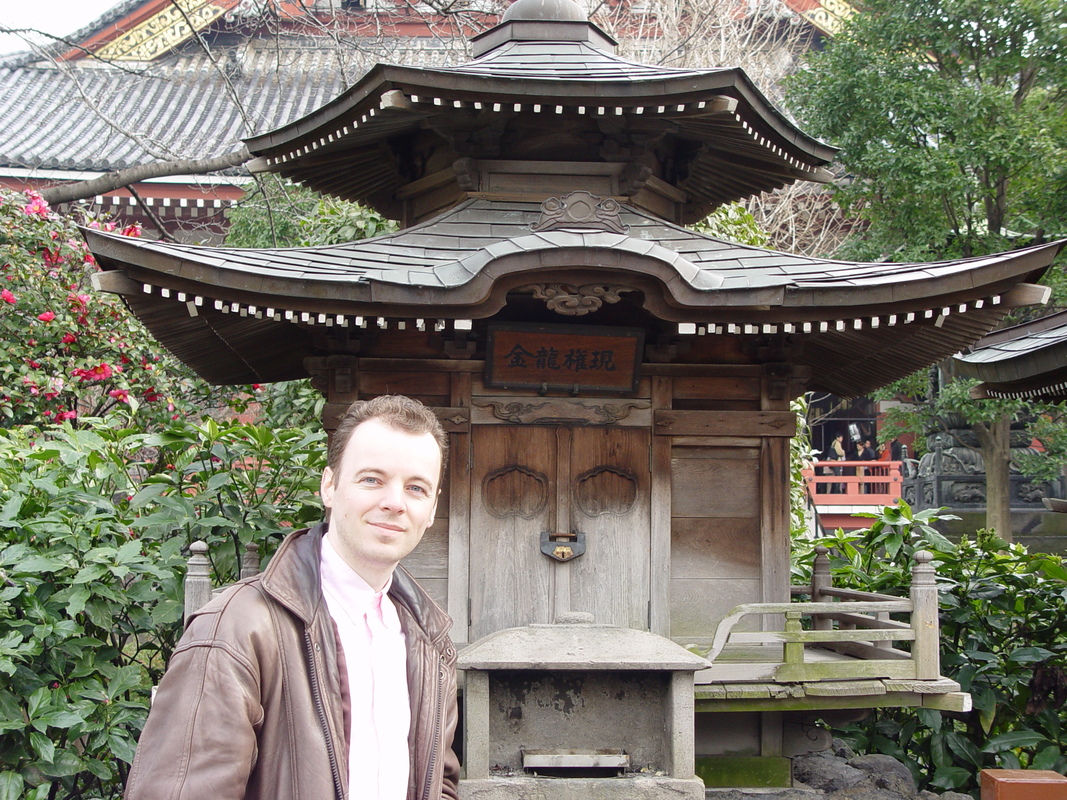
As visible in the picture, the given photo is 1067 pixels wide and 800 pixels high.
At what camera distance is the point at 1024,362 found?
6.55 m

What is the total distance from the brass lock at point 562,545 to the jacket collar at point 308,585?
305 centimetres

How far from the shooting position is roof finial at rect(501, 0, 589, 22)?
22.4 ft

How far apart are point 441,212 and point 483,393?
1422mm

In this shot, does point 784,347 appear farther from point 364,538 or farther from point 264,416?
point 264,416

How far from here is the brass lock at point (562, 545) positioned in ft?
18.0

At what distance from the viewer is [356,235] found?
30.5ft

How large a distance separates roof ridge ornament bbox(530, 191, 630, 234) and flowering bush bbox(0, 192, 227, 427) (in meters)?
4.80

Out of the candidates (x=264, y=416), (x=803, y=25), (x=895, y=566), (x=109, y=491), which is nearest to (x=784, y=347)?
(x=895, y=566)

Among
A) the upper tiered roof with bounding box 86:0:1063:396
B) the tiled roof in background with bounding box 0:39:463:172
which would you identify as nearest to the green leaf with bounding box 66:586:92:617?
the upper tiered roof with bounding box 86:0:1063:396

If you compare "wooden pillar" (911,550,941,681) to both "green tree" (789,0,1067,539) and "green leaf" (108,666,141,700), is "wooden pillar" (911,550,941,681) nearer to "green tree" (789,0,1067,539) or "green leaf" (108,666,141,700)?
"green leaf" (108,666,141,700)

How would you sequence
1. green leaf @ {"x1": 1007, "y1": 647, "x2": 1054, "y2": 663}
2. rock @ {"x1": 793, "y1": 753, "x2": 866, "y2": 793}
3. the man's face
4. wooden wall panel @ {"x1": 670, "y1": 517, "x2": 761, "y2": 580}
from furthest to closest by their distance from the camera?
green leaf @ {"x1": 1007, "y1": 647, "x2": 1054, "y2": 663} < rock @ {"x1": 793, "y1": 753, "x2": 866, "y2": 793} < wooden wall panel @ {"x1": 670, "y1": 517, "x2": 761, "y2": 580} < the man's face

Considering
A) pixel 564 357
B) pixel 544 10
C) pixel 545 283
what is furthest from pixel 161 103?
pixel 545 283

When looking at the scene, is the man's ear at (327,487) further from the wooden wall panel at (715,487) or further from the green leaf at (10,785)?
the wooden wall panel at (715,487)

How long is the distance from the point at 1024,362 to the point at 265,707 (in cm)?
608
